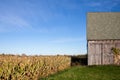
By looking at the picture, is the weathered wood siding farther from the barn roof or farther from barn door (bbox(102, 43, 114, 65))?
the barn roof

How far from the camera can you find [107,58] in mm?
32094

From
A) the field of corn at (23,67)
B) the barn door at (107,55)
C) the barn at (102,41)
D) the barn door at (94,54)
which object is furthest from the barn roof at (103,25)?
the field of corn at (23,67)

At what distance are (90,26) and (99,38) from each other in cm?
289

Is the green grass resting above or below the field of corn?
below

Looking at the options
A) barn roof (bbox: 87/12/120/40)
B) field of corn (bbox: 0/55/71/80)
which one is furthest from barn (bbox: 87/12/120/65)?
field of corn (bbox: 0/55/71/80)

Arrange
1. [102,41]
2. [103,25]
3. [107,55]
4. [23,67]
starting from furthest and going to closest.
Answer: [103,25] → [102,41] → [107,55] → [23,67]

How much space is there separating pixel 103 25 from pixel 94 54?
5339mm

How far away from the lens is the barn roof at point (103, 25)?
3284 cm

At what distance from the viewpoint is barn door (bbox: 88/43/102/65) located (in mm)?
32094

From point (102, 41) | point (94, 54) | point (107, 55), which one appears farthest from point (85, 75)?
point (102, 41)

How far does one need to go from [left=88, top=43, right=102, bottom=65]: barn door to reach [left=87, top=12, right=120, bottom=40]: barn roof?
1.16 meters

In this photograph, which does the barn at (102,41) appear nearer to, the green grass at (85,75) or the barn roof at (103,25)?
the barn roof at (103,25)

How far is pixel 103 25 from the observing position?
1371 inches

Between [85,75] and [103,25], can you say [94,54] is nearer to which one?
[103,25]
